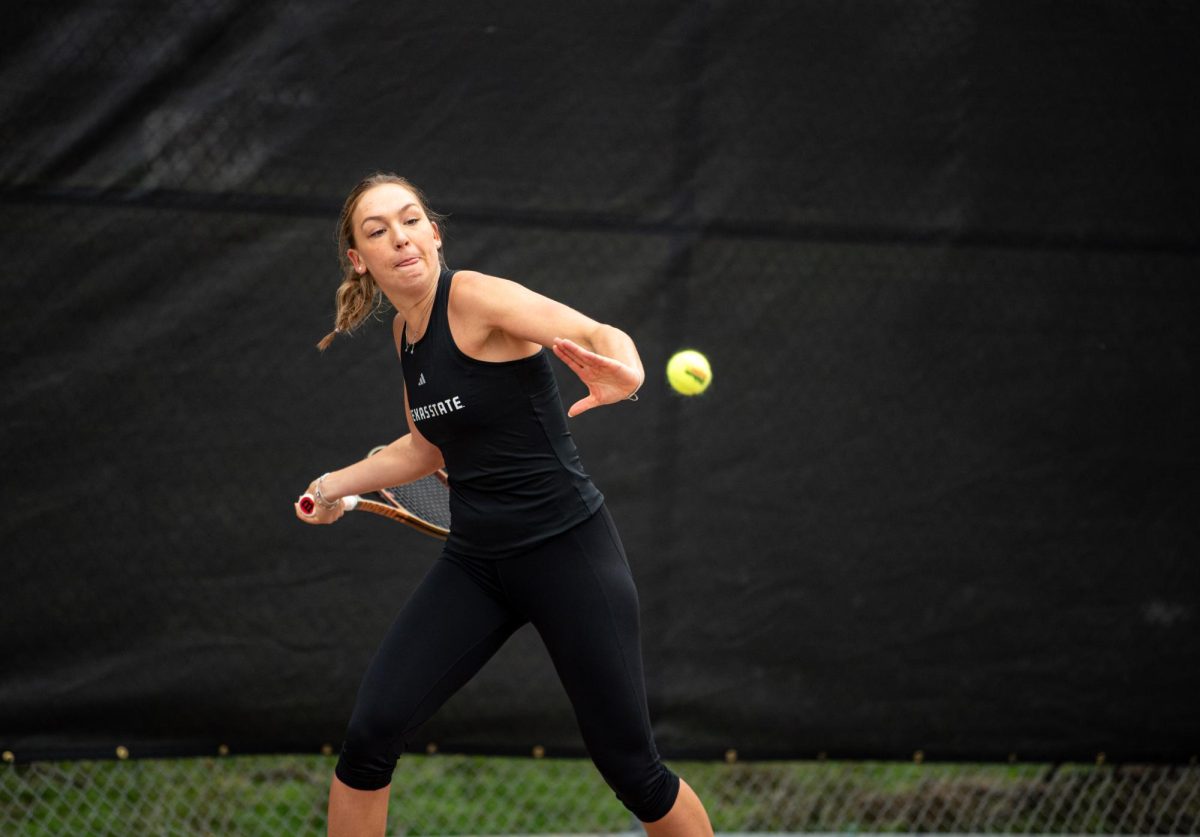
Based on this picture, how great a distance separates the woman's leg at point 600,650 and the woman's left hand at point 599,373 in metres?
0.44

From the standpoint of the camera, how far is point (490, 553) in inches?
104

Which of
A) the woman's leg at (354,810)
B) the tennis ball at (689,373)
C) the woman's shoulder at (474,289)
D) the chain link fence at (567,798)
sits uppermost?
the woman's shoulder at (474,289)

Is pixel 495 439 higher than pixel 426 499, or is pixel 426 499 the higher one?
pixel 495 439

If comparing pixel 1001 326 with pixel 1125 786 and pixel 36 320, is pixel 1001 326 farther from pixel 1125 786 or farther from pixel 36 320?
pixel 36 320

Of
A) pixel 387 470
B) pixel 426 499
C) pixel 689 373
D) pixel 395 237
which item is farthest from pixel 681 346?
→ pixel 395 237

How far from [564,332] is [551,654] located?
700mm

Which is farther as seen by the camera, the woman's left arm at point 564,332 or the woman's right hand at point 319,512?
the woman's right hand at point 319,512

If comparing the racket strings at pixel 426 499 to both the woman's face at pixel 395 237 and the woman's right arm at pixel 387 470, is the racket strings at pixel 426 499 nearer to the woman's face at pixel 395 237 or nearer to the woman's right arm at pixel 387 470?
the woman's right arm at pixel 387 470

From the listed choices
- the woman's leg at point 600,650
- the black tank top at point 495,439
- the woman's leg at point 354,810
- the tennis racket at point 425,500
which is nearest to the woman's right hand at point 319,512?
the tennis racket at point 425,500

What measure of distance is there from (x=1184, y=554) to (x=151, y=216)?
10.2 ft

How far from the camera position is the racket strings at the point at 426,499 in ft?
10.6

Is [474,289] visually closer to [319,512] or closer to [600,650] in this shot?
[319,512]

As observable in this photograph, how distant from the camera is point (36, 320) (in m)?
3.28

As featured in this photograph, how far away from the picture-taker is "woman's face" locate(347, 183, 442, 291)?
8.65ft
